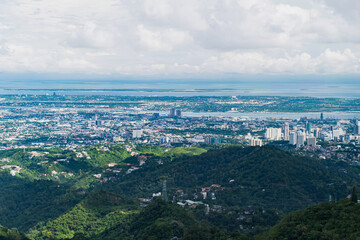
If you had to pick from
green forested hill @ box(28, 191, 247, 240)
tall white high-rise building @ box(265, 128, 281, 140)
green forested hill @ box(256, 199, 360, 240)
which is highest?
green forested hill @ box(256, 199, 360, 240)

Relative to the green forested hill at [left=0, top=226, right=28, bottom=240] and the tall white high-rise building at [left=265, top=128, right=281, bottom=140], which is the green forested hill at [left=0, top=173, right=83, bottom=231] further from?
the tall white high-rise building at [left=265, top=128, right=281, bottom=140]

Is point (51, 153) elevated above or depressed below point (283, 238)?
below

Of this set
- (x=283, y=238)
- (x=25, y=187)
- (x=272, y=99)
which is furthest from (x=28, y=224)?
(x=272, y=99)

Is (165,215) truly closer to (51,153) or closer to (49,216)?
(49,216)

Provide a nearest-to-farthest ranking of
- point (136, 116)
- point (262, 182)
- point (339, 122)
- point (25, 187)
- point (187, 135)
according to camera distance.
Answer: point (262, 182)
point (25, 187)
point (187, 135)
point (339, 122)
point (136, 116)

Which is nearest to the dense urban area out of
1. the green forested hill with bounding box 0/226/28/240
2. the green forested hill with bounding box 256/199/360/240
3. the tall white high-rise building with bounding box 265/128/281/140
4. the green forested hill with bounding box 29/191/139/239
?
the green forested hill with bounding box 29/191/139/239

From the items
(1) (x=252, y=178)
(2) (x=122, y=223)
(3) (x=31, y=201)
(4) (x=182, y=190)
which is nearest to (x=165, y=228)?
(2) (x=122, y=223)
